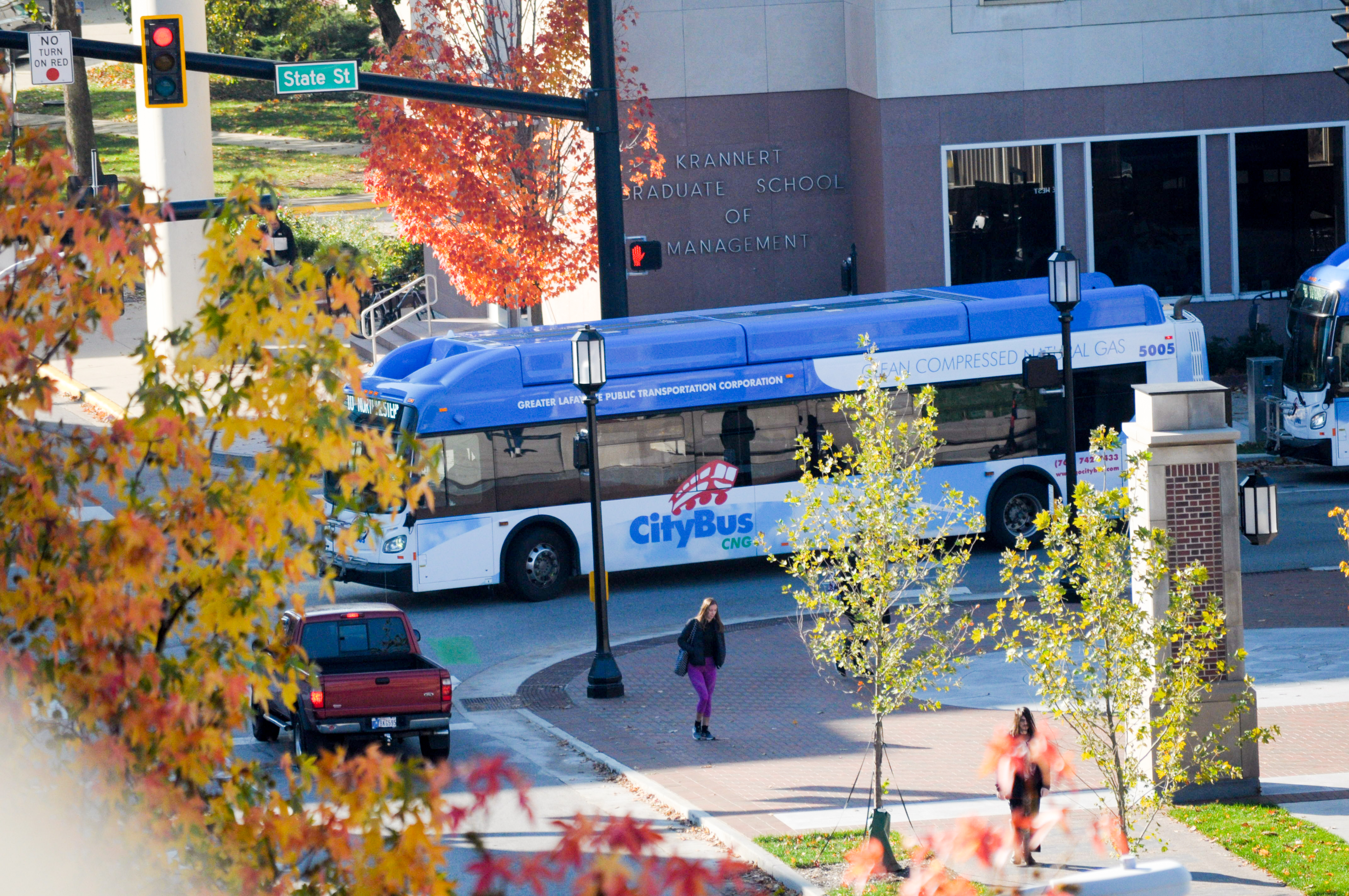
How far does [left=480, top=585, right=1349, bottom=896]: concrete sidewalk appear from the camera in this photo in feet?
40.3

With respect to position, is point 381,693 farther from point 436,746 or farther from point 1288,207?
point 1288,207

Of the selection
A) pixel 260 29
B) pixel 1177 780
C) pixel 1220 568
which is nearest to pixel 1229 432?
pixel 1220 568

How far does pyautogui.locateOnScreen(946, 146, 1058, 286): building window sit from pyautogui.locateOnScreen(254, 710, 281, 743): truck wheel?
18.9 metres

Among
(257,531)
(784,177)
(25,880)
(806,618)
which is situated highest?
(784,177)

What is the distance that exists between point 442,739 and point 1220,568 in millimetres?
6911

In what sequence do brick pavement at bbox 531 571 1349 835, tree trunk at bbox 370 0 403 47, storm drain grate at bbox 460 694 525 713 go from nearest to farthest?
brick pavement at bbox 531 571 1349 835
storm drain grate at bbox 460 694 525 713
tree trunk at bbox 370 0 403 47

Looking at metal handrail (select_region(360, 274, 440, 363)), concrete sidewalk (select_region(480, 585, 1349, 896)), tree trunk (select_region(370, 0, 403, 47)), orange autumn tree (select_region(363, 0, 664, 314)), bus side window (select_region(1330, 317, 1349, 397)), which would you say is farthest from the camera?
tree trunk (select_region(370, 0, 403, 47))

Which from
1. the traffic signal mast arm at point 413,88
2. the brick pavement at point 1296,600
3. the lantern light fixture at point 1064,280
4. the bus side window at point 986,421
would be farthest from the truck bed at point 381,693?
the bus side window at point 986,421

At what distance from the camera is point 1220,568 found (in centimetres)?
1262

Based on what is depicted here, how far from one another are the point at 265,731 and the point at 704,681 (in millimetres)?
4236

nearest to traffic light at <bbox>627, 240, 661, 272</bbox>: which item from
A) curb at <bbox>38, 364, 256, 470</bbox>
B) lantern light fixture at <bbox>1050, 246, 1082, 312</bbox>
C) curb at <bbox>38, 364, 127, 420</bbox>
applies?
lantern light fixture at <bbox>1050, 246, 1082, 312</bbox>

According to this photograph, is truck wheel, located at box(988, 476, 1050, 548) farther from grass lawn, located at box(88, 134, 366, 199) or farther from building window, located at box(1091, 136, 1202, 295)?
grass lawn, located at box(88, 134, 366, 199)

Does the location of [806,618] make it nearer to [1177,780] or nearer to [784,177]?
[1177,780]

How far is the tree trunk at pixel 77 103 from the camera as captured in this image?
133 feet
